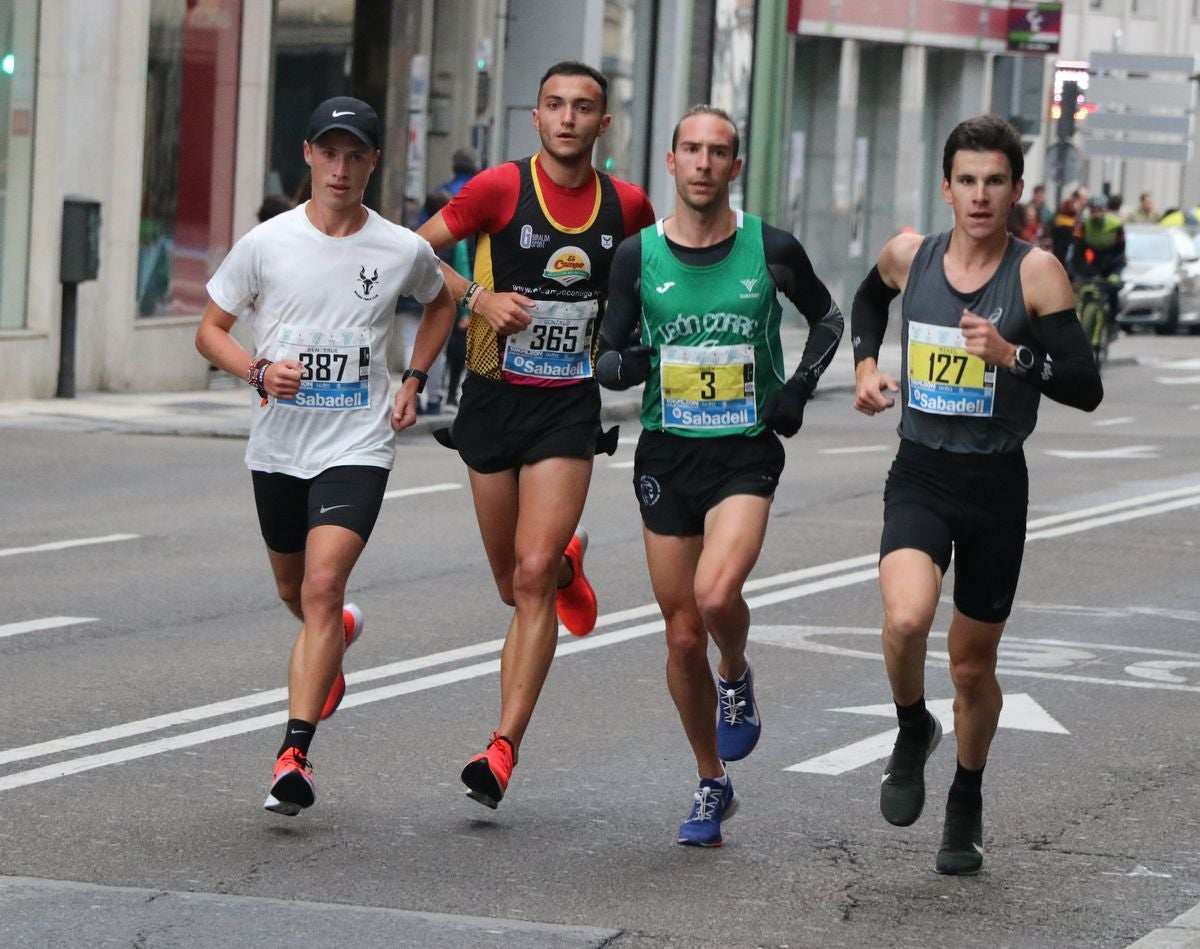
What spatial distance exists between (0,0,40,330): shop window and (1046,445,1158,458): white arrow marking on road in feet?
26.5

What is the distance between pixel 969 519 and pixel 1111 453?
1445 cm

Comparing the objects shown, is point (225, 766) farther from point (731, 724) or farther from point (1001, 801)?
point (1001, 801)

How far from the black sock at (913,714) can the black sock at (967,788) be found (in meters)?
0.18

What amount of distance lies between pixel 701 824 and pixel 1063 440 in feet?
50.8

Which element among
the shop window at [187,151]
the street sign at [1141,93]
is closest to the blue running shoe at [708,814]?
the shop window at [187,151]

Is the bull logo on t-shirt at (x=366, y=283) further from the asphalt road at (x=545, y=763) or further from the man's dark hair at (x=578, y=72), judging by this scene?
the asphalt road at (x=545, y=763)

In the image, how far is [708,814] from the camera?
7016mm

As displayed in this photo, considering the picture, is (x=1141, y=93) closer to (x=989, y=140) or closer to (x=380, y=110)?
(x=380, y=110)

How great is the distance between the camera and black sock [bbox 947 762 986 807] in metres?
6.78

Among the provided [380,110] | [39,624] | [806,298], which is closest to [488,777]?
[806,298]

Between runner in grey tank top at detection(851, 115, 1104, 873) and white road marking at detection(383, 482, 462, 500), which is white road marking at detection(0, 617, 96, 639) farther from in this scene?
white road marking at detection(383, 482, 462, 500)

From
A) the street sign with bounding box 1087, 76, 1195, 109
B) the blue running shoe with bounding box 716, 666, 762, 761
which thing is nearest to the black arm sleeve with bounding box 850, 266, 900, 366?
the blue running shoe with bounding box 716, 666, 762, 761

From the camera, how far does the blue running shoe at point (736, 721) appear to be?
7.18 m

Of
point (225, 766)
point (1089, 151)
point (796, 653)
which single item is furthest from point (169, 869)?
point (1089, 151)
